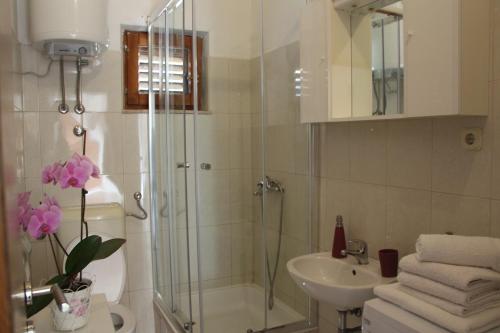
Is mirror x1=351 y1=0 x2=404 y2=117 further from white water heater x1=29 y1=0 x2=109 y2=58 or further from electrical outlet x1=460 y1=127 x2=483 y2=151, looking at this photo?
white water heater x1=29 y1=0 x2=109 y2=58

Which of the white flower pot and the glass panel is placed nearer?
the white flower pot

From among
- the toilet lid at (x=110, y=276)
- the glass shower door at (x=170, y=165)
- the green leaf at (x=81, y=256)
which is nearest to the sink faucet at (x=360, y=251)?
the glass shower door at (x=170, y=165)

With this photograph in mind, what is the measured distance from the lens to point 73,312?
130 centimetres

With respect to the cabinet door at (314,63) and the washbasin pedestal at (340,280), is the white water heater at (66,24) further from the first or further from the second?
the washbasin pedestal at (340,280)

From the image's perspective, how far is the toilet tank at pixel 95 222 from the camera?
7.22 feet

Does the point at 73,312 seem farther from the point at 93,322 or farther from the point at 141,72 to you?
the point at 141,72

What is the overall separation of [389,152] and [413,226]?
317 mm

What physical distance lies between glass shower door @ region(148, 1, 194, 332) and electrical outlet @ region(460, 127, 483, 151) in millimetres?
1401

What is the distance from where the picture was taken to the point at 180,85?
2342 millimetres

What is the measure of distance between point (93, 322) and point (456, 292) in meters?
1.15

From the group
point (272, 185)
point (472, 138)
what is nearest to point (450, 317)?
point (472, 138)

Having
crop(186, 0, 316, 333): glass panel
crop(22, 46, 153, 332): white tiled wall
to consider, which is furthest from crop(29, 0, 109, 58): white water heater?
crop(186, 0, 316, 333): glass panel

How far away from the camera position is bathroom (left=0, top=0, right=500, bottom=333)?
1674mm

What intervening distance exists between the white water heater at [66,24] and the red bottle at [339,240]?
157 cm
